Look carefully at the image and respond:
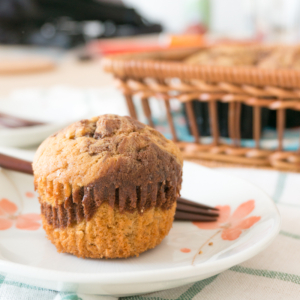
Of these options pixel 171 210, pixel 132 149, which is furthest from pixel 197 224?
pixel 132 149

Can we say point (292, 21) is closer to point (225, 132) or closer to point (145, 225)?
point (225, 132)

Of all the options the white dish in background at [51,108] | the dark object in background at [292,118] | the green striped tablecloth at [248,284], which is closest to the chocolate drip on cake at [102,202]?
the green striped tablecloth at [248,284]

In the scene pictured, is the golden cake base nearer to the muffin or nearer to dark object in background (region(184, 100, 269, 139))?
the muffin

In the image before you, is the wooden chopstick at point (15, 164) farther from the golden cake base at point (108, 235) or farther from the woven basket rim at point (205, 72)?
the woven basket rim at point (205, 72)

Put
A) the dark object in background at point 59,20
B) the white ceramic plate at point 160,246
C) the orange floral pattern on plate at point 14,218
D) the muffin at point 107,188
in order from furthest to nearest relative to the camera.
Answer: the dark object in background at point 59,20
the orange floral pattern on plate at point 14,218
the muffin at point 107,188
the white ceramic plate at point 160,246

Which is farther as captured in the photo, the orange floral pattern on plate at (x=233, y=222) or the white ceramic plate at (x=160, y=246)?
the orange floral pattern on plate at (x=233, y=222)

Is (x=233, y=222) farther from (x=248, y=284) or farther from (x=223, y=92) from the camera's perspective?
(x=223, y=92)
